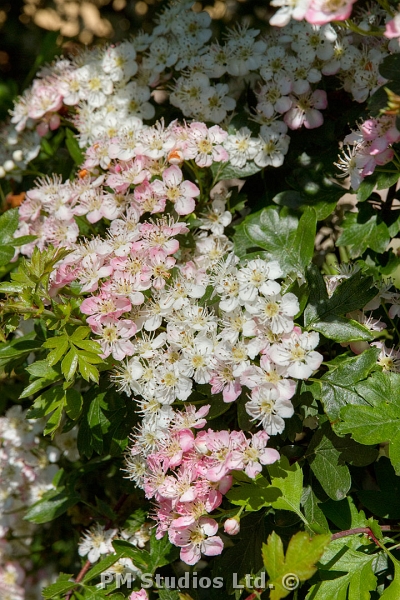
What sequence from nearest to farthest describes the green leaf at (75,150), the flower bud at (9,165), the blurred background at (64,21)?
the green leaf at (75,150) → the flower bud at (9,165) → the blurred background at (64,21)

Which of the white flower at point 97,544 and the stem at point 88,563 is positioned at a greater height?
the white flower at point 97,544

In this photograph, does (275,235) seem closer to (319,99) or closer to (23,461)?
(319,99)

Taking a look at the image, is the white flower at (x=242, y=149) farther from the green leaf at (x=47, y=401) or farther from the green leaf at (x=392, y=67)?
the green leaf at (x=47, y=401)

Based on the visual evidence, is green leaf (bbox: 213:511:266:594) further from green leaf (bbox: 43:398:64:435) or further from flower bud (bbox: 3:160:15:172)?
flower bud (bbox: 3:160:15:172)

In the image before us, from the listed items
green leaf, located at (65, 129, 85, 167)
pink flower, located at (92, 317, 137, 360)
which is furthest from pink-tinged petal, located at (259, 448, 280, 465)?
green leaf, located at (65, 129, 85, 167)

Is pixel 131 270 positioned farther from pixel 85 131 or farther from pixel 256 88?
pixel 256 88

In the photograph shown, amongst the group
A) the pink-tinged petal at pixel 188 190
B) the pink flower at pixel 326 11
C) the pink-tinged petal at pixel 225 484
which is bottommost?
the pink-tinged petal at pixel 225 484

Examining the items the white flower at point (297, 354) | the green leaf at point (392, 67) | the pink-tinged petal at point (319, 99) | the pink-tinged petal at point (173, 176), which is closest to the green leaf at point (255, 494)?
the white flower at point (297, 354)
